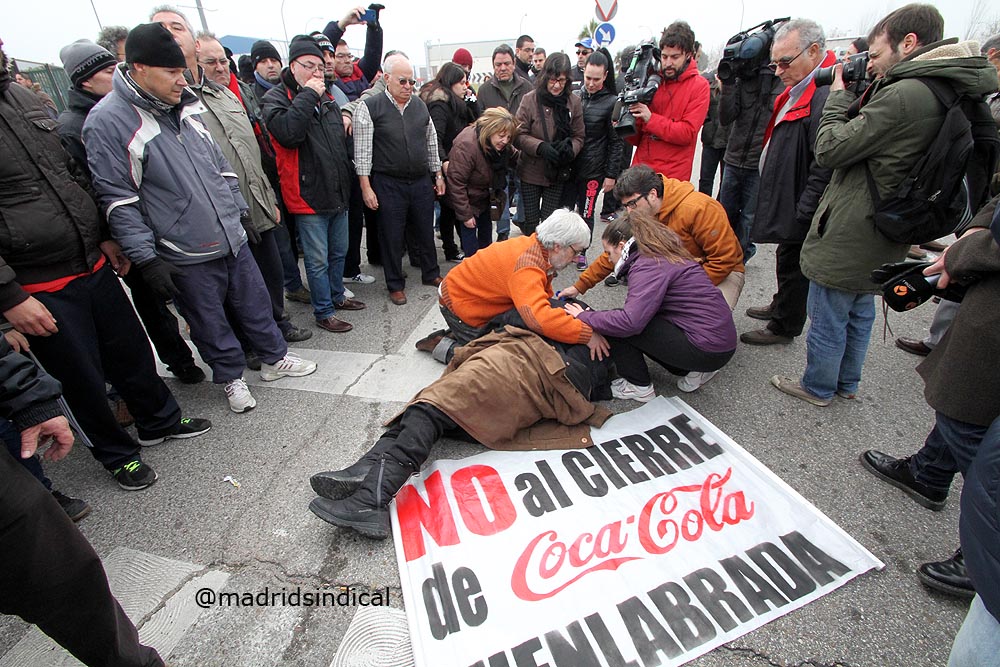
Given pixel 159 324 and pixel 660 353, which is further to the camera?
pixel 159 324

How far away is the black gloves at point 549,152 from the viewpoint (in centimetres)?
420

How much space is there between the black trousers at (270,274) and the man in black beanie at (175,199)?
0.31 m

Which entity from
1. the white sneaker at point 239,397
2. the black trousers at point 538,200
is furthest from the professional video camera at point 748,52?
the white sneaker at point 239,397

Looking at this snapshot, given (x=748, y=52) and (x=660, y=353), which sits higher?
(x=748, y=52)

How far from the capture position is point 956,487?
87.1 inches

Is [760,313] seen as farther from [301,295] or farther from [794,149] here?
[301,295]

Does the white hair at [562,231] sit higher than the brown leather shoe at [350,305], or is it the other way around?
the white hair at [562,231]

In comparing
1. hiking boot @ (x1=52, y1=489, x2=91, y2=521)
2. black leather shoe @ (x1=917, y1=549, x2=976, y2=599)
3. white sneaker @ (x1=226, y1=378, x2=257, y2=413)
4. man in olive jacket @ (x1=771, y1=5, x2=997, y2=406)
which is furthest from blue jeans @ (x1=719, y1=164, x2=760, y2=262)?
hiking boot @ (x1=52, y1=489, x2=91, y2=521)

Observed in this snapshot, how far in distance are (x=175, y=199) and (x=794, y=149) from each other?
10.9 feet

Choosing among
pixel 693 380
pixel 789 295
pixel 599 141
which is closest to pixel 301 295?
pixel 599 141

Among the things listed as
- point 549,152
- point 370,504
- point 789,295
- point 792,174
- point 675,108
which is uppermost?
point 675,108

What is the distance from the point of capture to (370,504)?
196 cm

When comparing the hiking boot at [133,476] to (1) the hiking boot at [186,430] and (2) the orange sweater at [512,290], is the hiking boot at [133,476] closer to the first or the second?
(1) the hiking boot at [186,430]

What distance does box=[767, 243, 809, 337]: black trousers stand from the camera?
309cm
